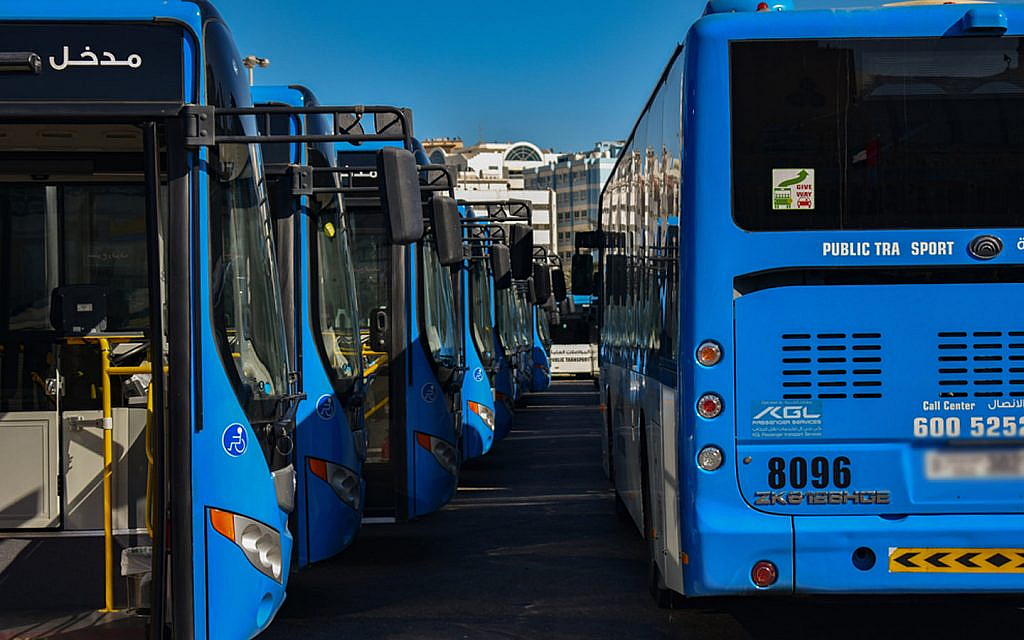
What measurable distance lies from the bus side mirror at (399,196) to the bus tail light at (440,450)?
196 inches

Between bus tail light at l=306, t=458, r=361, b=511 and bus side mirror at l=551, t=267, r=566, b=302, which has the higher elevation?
bus side mirror at l=551, t=267, r=566, b=302

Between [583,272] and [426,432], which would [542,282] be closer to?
[583,272]

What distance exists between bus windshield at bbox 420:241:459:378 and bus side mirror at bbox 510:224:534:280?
670mm

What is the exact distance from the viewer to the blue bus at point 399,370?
36.1 ft

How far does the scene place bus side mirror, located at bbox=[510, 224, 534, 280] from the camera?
12.7 m

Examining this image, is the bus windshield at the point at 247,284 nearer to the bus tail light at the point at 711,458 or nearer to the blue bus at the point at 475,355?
the bus tail light at the point at 711,458

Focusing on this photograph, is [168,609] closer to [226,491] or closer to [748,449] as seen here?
[226,491]

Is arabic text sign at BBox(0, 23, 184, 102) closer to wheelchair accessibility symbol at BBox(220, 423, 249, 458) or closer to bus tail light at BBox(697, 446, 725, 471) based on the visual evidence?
wheelchair accessibility symbol at BBox(220, 423, 249, 458)

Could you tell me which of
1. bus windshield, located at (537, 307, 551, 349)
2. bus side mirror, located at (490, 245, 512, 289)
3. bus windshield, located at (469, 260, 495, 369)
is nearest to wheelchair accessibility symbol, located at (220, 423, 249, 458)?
bus side mirror, located at (490, 245, 512, 289)

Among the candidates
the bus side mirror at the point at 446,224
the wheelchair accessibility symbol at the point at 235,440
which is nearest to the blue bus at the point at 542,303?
the bus side mirror at the point at 446,224

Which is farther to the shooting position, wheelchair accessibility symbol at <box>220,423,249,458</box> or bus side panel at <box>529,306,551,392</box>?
bus side panel at <box>529,306,551,392</box>

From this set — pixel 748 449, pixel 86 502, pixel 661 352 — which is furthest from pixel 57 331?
pixel 748 449

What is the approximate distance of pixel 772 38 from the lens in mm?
6531

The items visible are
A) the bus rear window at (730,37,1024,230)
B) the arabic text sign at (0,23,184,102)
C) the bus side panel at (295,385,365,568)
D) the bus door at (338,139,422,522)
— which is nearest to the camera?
the arabic text sign at (0,23,184,102)
